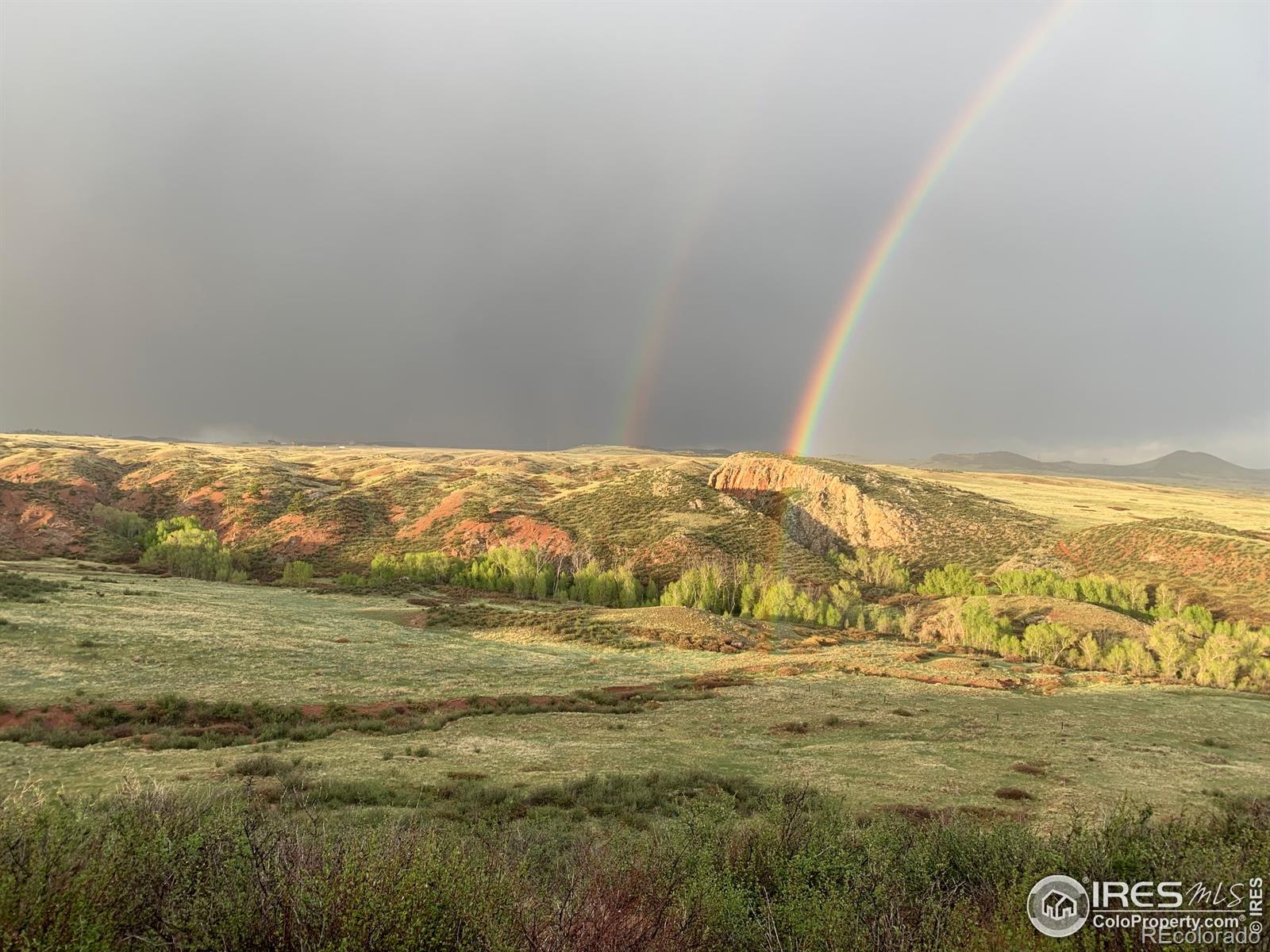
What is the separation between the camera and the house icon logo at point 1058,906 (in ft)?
19.3

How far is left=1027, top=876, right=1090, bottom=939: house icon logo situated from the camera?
587 cm

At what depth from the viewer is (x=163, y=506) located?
341 feet

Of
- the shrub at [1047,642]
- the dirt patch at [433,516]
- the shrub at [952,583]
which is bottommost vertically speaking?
the shrub at [1047,642]

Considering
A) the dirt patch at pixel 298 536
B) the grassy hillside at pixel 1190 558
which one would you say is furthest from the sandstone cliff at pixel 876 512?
the dirt patch at pixel 298 536

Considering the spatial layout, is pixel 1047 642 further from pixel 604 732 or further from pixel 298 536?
pixel 298 536

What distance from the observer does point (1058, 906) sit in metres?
6.32

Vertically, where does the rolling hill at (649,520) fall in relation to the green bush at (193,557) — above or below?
above

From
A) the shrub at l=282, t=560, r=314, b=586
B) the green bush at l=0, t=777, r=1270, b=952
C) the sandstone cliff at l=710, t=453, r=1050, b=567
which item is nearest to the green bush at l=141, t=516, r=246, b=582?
the shrub at l=282, t=560, r=314, b=586

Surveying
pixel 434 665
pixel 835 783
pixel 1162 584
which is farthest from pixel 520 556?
pixel 1162 584

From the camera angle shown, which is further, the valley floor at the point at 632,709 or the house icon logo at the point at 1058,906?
the valley floor at the point at 632,709

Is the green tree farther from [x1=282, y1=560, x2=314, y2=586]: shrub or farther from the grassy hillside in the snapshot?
the grassy hillside

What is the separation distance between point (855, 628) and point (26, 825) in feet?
205

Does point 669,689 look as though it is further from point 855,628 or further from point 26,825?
point 855,628

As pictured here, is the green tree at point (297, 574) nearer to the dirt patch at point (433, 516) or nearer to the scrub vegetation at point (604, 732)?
the scrub vegetation at point (604, 732)
